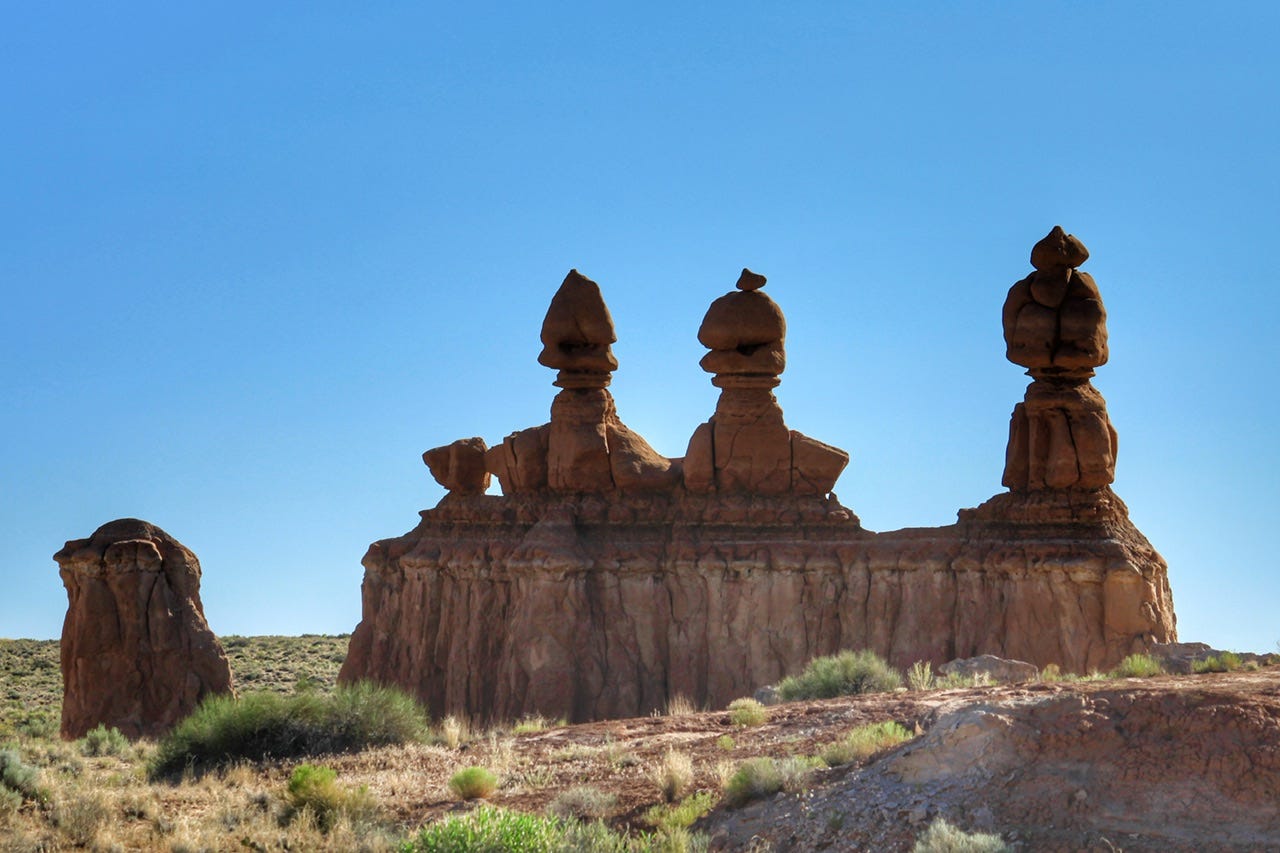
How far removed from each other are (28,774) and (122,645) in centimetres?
975

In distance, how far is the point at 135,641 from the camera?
1185 inches

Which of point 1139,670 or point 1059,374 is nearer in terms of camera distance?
point 1139,670

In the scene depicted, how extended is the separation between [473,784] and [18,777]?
5713mm

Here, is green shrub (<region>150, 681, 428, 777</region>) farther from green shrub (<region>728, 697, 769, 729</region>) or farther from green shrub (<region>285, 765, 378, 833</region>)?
green shrub (<region>728, 697, 769, 729</region>)

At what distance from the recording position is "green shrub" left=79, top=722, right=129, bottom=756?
25.6 m

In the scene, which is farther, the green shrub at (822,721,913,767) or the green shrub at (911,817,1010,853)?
the green shrub at (822,721,913,767)

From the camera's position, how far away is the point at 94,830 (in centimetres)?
1827

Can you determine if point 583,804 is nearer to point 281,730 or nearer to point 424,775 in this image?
point 424,775

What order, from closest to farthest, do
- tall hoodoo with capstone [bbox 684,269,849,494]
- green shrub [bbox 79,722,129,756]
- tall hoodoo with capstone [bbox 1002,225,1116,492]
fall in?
green shrub [bbox 79,722,129,756] < tall hoodoo with capstone [bbox 1002,225,1116,492] < tall hoodoo with capstone [bbox 684,269,849,494]

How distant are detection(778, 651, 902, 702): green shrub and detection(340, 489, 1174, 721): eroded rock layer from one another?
747cm

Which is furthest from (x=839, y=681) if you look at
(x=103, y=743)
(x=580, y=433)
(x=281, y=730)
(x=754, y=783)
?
(x=580, y=433)

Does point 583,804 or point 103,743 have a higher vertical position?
point 103,743

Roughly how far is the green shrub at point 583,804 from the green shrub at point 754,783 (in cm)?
133

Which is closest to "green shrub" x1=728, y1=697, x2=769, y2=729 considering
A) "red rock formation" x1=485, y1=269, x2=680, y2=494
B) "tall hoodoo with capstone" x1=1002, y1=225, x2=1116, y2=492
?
"tall hoodoo with capstone" x1=1002, y1=225, x2=1116, y2=492
